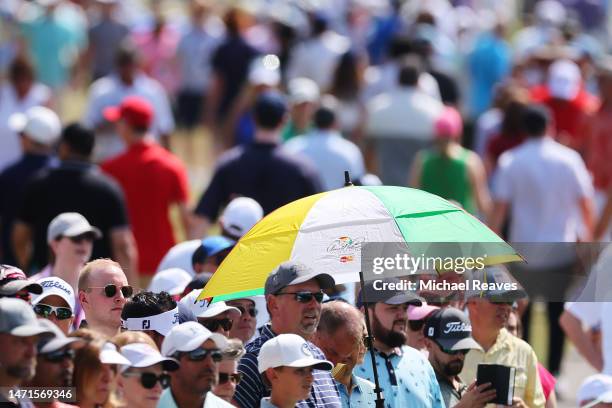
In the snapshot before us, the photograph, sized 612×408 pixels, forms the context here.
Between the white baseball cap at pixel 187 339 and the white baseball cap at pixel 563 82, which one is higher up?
the white baseball cap at pixel 563 82

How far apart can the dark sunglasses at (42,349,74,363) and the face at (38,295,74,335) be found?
1.23m

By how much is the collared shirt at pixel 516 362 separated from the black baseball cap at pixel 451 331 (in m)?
0.22

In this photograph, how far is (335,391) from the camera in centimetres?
644

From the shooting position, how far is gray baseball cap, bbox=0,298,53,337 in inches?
209

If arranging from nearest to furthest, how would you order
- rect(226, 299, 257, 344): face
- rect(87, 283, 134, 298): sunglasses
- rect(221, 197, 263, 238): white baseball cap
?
rect(87, 283, 134, 298): sunglasses → rect(226, 299, 257, 344): face → rect(221, 197, 263, 238): white baseball cap

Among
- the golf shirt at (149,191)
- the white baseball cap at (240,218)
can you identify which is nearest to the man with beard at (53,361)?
the white baseball cap at (240,218)

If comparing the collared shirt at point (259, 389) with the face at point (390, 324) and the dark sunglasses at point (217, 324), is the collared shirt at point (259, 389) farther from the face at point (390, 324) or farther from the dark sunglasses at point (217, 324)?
the face at point (390, 324)

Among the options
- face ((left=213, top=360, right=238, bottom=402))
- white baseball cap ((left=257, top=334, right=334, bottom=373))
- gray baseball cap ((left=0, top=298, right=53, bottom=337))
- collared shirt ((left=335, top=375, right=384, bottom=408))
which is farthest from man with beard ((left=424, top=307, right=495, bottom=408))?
gray baseball cap ((left=0, top=298, right=53, bottom=337))

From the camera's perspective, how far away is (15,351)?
17.4 feet

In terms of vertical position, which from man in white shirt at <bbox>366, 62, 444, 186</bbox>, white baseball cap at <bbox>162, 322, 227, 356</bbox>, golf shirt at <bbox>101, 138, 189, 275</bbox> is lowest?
white baseball cap at <bbox>162, 322, 227, 356</bbox>

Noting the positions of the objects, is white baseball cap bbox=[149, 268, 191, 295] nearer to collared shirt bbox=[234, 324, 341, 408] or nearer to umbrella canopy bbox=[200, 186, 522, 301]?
umbrella canopy bbox=[200, 186, 522, 301]

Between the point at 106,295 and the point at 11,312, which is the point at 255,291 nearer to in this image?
the point at 106,295

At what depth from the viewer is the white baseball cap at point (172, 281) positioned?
25.9 feet

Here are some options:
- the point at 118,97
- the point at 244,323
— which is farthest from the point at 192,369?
the point at 118,97
